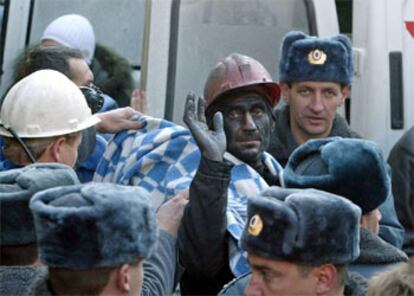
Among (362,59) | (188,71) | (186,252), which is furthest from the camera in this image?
(362,59)

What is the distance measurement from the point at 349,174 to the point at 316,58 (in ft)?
5.45

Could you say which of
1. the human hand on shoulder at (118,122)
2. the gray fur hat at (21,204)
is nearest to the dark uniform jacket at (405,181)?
the human hand on shoulder at (118,122)

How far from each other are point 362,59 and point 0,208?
3044 mm

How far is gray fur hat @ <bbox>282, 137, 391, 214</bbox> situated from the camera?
3.86 meters

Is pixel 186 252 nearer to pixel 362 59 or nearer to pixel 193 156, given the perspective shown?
pixel 193 156

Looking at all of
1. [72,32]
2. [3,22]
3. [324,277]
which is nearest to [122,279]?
[324,277]

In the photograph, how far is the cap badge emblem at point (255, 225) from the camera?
3488mm

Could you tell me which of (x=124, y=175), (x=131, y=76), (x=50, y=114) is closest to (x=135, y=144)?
(x=124, y=175)

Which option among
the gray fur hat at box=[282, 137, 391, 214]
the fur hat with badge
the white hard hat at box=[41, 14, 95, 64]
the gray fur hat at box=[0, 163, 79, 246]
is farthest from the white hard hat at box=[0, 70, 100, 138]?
the white hard hat at box=[41, 14, 95, 64]

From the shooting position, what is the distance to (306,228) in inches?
134

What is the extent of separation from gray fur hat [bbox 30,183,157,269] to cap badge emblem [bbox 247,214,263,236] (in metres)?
0.37

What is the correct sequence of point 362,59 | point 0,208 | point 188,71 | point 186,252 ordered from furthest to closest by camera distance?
point 362,59
point 188,71
point 186,252
point 0,208

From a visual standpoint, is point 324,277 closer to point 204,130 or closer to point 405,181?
point 204,130

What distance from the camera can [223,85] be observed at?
4621 millimetres
